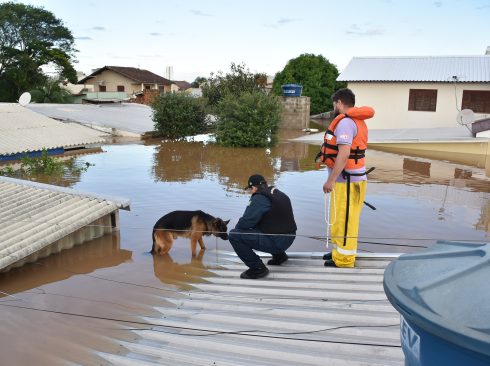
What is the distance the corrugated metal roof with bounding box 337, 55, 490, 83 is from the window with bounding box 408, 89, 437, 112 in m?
0.61

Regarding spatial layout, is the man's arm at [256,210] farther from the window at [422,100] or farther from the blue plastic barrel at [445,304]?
the window at [422,100]

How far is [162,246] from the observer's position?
677 cm

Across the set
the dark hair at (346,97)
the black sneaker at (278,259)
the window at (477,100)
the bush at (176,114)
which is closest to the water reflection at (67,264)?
the black sneaker at (278,259)

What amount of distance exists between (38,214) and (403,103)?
825 inches

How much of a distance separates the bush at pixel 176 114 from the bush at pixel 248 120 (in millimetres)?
2680

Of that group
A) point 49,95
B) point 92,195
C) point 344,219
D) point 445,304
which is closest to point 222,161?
point 92,195

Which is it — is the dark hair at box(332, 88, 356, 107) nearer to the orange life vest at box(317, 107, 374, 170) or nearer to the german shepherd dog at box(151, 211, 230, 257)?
the orange life vest at box(317, 107, 374, 170)

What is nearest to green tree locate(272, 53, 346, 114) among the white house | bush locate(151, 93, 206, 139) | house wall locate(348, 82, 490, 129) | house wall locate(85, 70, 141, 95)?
house wall locate(85, 70, 141, 95)

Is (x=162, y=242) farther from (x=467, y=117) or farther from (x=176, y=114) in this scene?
(x=467, y=117)

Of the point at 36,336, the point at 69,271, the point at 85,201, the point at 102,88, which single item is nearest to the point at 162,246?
the point at 69,271

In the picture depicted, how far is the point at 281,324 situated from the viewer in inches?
163

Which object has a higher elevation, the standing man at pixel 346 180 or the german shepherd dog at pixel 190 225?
the standing man at pixel 346 180

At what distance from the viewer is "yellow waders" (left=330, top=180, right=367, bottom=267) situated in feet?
17.5

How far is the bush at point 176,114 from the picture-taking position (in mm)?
22250
